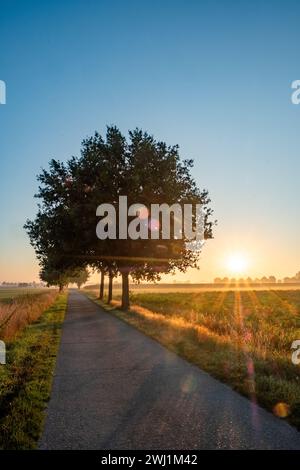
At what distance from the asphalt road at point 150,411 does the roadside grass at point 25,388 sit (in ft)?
0.76

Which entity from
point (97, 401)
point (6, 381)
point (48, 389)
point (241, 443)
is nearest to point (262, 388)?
point (241, 443)

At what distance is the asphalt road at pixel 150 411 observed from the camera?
18.7ft

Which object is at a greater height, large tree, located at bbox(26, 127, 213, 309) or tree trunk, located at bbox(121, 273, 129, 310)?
large tree, located at bbox(26, 127, 213, 309)

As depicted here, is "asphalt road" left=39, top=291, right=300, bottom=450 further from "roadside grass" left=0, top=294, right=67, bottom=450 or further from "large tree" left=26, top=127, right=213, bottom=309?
"large tree" left=26, top=127, right=213, bottom=309

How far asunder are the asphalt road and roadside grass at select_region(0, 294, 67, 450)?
0.76 feet

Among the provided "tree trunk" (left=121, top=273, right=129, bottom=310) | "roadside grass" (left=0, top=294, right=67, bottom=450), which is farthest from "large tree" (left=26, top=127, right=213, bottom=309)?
"roadside grass" (left=0, top=294, right=67, bottom=450)

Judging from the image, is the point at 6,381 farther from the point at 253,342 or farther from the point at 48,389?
the point at 253,342

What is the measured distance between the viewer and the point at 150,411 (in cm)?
703

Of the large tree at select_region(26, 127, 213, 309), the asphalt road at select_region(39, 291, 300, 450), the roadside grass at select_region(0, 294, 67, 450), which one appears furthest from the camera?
the large tree at select_region(26, 127, 213, 309)

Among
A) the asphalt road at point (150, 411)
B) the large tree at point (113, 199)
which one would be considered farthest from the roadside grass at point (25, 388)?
the large tree at point (113, 199)

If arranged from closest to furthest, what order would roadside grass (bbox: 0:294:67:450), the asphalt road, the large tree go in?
the asphalt road < roadside grass (bbox: 0:294:67:450) < the large tree

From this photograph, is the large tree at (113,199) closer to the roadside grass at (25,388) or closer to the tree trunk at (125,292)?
the tree trunk at (125,292)

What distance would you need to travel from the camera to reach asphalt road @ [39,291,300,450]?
569cm
